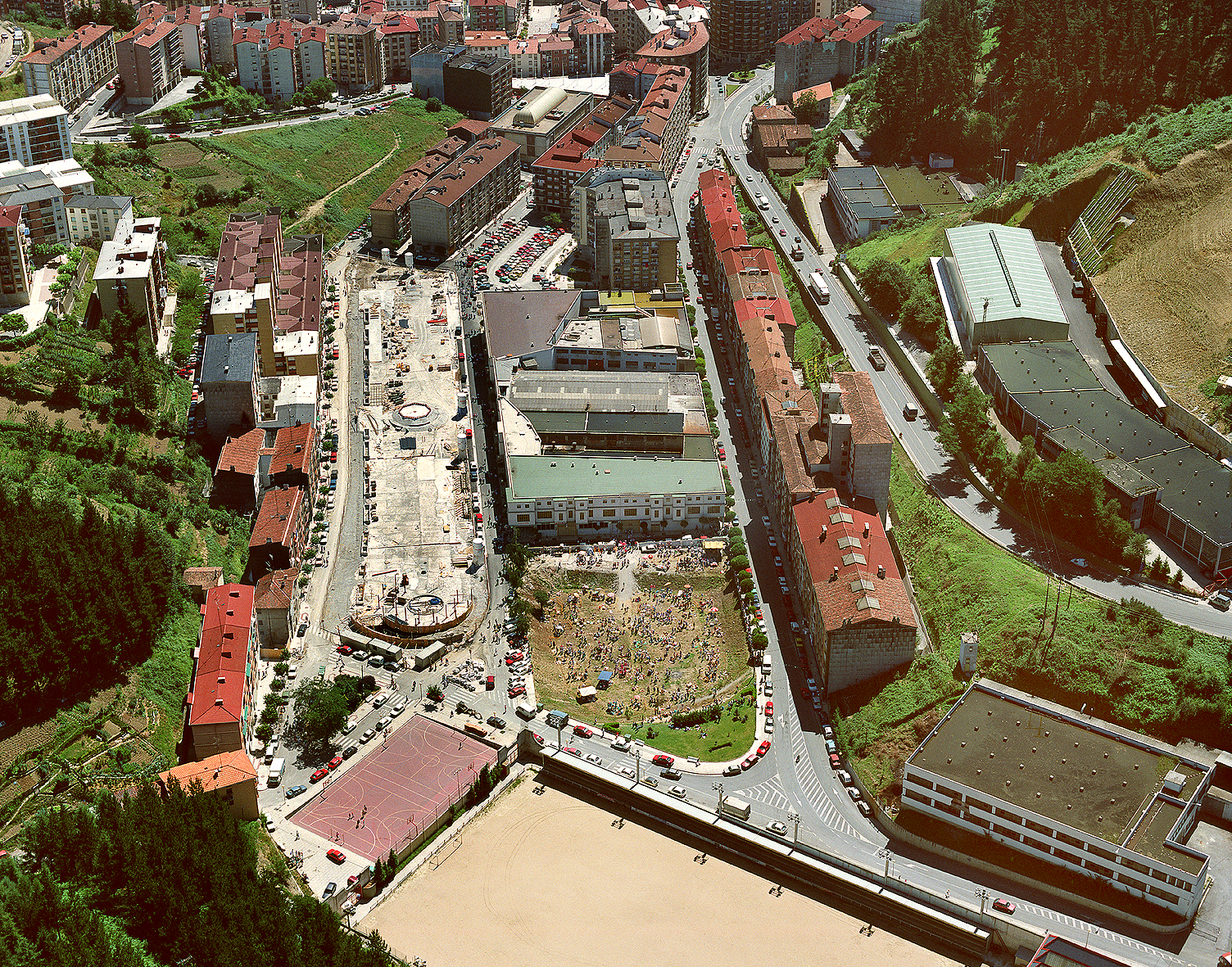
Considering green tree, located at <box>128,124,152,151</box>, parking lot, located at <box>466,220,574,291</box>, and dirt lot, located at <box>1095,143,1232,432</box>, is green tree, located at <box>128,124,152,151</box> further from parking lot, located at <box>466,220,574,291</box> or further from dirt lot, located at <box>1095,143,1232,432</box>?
dirt lot, located at <box>1095,143,1232,432</box>

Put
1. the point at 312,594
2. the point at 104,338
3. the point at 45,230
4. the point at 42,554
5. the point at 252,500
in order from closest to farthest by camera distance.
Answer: the point at 42,554 → the point at 312,594 → the point at 252,500 → the point at 104,338 → the point at 45,230

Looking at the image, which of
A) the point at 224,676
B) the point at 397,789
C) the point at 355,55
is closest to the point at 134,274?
the point at 224,676

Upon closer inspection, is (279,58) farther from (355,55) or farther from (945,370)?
(945,370)

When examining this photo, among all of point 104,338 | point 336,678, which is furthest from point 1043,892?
point 104,338

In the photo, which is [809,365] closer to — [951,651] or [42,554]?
[951,651]

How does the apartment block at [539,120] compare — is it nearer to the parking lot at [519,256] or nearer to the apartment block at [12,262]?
the parking lot at [519,256]

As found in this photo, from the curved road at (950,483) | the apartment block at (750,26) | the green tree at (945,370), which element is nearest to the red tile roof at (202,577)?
the curved road at (950,483)
